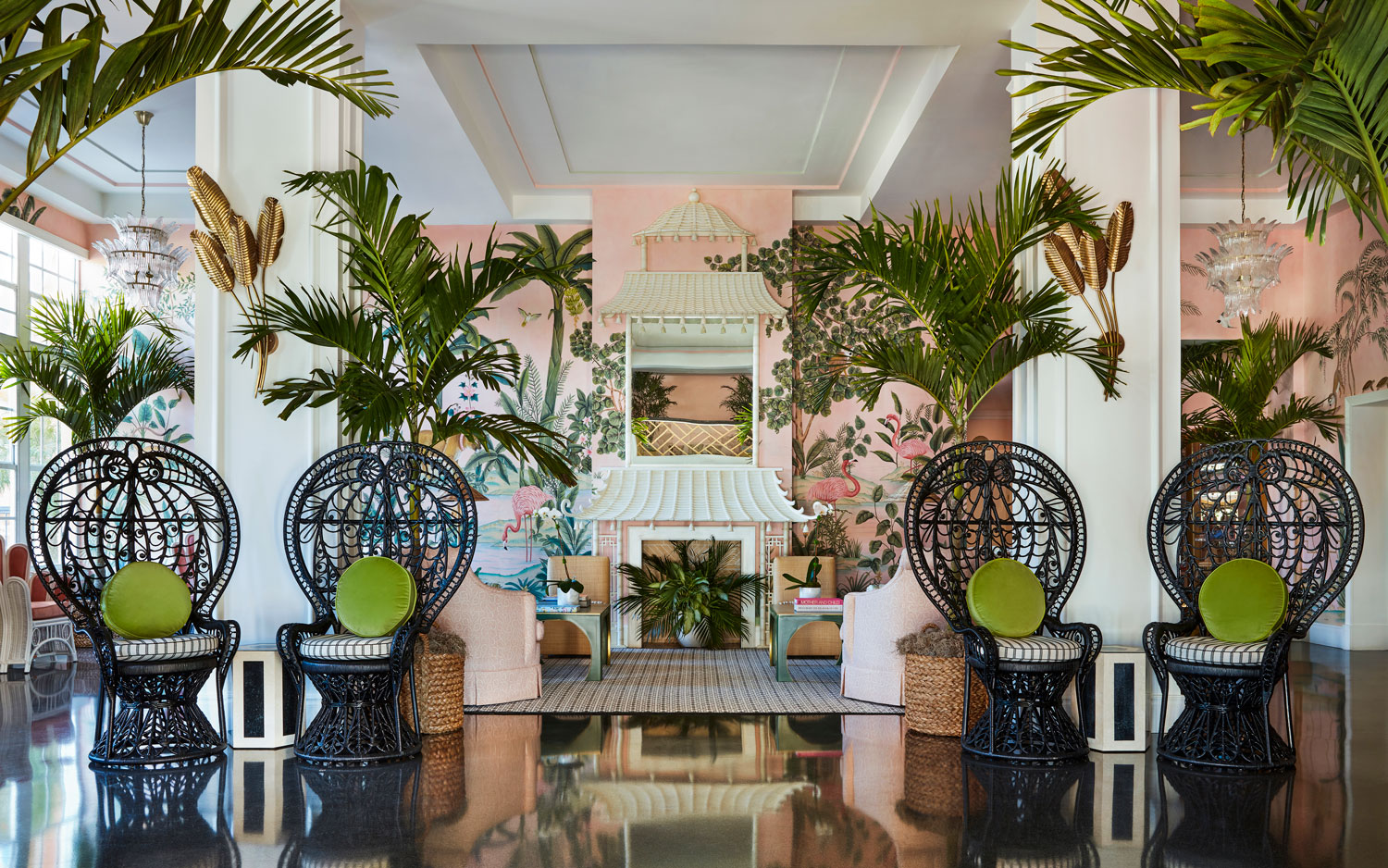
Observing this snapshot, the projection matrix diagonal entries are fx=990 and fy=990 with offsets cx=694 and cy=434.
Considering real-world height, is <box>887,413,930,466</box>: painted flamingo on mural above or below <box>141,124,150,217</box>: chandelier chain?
below

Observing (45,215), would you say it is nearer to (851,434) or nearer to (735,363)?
(735,363)

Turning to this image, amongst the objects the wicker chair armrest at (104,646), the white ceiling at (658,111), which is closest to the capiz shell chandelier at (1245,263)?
the white ceiling at (658,111)

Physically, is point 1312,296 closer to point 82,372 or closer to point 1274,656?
point 1274,656

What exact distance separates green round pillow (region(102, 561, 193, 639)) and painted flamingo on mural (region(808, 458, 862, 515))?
5273mm

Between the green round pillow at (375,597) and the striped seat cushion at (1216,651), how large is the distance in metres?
3.29

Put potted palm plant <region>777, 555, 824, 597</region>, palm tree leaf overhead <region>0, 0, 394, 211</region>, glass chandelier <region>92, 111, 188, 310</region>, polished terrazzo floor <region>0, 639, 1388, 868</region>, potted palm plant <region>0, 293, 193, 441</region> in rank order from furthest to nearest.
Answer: potted palm plant <region>0, 293, 193, 441</region> → glass chandelier <region>92, 111, 188, 310</region> → potted palm plant <region>777, 555, 824, 597</region> → polished terrazzo floor <region>0, 639, 1388, 868</region> → palm tree leaf overhead <region>0, 0, 394, 211</region>

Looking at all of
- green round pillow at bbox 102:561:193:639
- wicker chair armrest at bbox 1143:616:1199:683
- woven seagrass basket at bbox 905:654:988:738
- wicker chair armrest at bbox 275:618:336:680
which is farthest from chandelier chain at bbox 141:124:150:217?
wicker chair armrest at bbox 1143:616:1199:683

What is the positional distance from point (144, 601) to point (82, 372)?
173 inches

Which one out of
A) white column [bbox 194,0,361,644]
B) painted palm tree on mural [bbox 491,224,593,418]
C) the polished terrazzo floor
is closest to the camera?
the polished terrazzo floor

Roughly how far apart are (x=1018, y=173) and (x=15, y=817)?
481 cm

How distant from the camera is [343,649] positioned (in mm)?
4117

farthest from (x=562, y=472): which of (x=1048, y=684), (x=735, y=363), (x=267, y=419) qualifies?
(x=735, y=363)

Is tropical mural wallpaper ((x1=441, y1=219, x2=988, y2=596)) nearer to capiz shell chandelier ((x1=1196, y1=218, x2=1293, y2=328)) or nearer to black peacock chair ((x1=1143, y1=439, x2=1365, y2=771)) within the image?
capiz shell chandelier ((x1=1196, y1=218, x2=1293, y2=328))

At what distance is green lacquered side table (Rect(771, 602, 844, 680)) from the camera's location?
6.42 m
